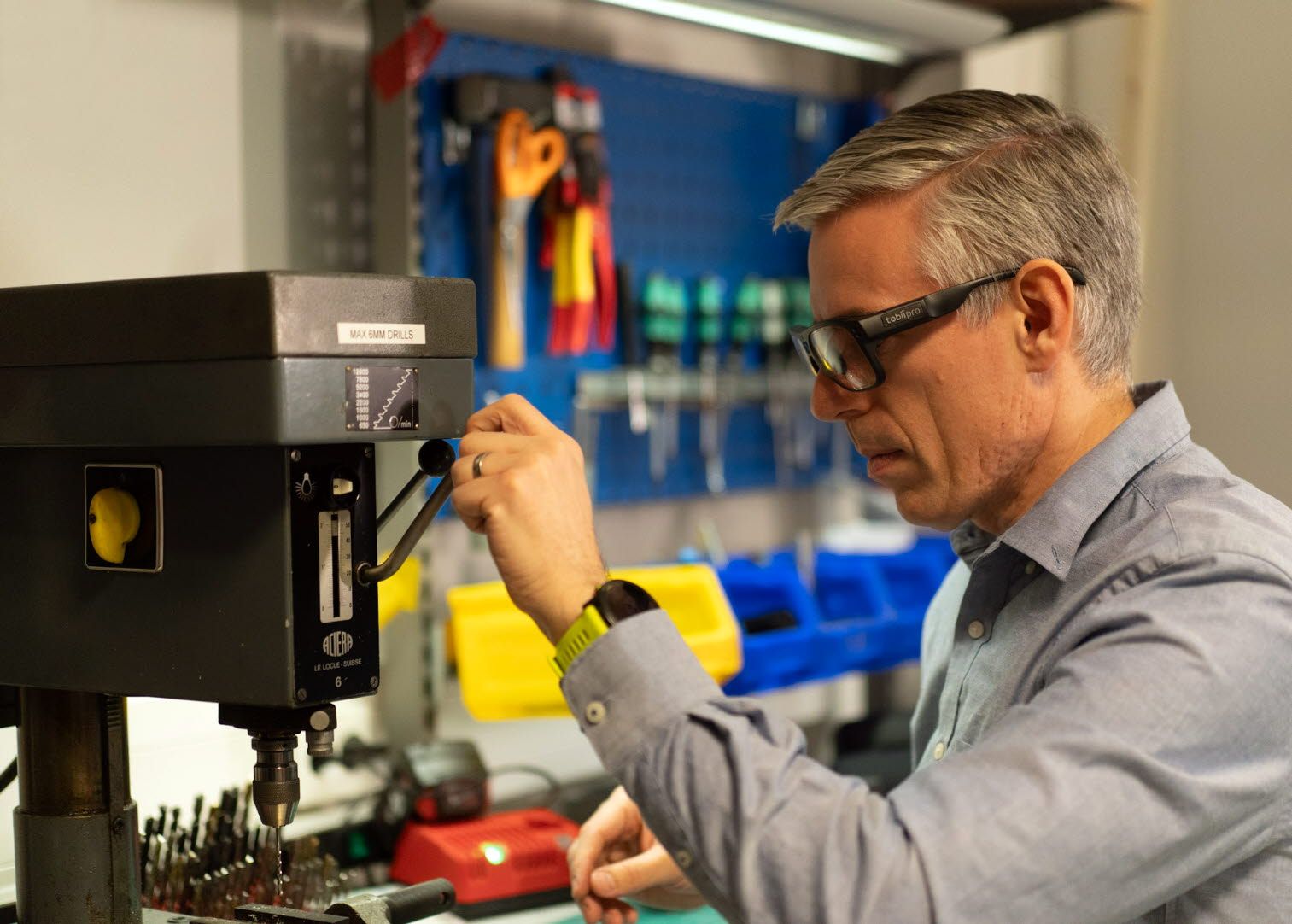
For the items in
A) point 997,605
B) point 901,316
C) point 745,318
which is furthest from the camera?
point 745,318

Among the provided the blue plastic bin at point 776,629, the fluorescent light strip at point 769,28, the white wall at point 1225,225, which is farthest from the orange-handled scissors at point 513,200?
the white wall at point 1225,225

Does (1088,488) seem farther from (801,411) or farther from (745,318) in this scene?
(801,411)

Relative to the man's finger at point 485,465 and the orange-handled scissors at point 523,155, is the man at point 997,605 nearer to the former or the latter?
the man's finger at point 485,465

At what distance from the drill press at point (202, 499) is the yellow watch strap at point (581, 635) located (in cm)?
15

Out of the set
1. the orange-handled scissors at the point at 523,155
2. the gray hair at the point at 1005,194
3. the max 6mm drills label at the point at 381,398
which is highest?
the orange-handled scissors at the point at 523,155

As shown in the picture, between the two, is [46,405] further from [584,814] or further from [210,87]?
[584,814]

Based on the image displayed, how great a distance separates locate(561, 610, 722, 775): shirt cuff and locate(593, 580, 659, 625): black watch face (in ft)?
0.04

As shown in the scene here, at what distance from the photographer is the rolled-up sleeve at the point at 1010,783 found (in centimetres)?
95

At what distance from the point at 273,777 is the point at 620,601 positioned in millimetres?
325

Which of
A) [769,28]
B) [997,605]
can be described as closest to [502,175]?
[769,28]

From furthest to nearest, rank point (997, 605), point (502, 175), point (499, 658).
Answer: point (502, 175) → point (499, 658) → point (997, 605)

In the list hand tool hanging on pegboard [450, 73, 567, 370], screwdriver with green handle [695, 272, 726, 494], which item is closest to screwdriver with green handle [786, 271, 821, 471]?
screwdriver with green handle [695, 272, 726, 494]

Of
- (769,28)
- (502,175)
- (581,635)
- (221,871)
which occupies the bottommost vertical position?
(221,871)

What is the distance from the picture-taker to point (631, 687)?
1.02m
